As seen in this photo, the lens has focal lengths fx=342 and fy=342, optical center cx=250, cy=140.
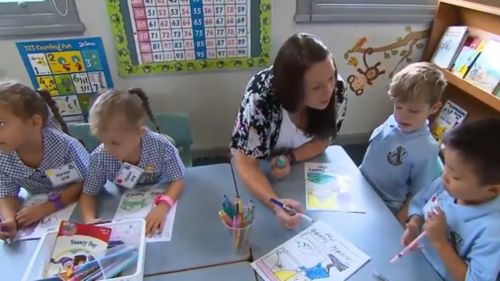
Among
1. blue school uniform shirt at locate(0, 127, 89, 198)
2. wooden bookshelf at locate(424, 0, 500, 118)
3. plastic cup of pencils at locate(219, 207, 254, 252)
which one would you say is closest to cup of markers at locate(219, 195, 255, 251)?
plastic cup of pencils at locate(219, 207, 254, 252)

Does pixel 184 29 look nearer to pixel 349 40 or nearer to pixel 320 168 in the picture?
pixel 349 40

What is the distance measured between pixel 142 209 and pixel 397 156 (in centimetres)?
95

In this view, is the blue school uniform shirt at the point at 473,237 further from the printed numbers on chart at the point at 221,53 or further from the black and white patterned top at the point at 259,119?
the printed numbers on chart at the point at 221,53

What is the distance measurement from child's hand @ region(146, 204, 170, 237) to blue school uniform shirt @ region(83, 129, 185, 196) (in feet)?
0.48

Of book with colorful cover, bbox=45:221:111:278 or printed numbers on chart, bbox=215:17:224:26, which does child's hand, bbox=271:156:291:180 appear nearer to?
book with colorful cover, bbox=45:221:111:278

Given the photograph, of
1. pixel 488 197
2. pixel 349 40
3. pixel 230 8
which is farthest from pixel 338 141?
pixel 488 197

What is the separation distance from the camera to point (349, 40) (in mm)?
2197

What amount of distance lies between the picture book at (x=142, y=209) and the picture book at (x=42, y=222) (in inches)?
6.6

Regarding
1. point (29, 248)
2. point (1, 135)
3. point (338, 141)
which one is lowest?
point (338, 141)

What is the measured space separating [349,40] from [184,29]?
1042mm

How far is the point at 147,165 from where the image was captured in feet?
3.99

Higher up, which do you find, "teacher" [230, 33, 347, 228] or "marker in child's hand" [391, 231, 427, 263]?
"teacher" [230, 33, 347, 228]

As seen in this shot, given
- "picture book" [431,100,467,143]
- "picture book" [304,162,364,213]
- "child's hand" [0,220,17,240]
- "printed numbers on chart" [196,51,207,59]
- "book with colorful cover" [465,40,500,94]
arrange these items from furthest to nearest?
1. "picture book" [431,100,467,143]
2. "printed numbers on chart" [196,51,207,59]
3. "book with colorful cover" [465,40,500,94]
4. "picture book" [304,162,364,213]
5. "child's hand" [0,220,17,240]

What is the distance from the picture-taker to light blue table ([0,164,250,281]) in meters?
0.94
